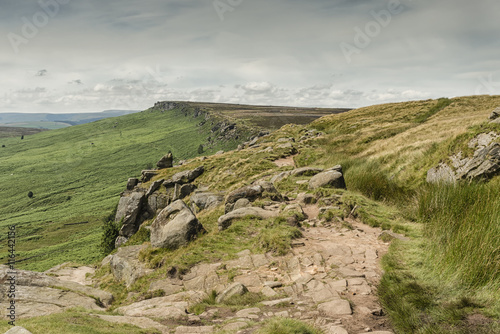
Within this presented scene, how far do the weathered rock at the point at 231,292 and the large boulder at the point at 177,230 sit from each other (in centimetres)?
717

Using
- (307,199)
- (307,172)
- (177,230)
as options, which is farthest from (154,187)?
(307,199)

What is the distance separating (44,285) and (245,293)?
8.77 metres

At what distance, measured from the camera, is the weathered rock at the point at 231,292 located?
303 inches

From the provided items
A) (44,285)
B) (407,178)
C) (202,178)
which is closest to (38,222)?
(202,178)

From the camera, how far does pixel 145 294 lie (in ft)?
33.2

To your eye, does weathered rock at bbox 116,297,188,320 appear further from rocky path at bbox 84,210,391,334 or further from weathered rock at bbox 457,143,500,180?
weathered rock at bbox 457,143,500,180

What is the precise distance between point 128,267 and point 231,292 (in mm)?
10276

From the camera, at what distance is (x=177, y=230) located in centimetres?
1491

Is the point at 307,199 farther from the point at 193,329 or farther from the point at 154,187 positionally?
the point at 154,187

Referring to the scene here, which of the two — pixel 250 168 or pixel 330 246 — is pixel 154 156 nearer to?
pixel 250 168

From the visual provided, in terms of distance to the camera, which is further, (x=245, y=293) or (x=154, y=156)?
(x=154, y=156)

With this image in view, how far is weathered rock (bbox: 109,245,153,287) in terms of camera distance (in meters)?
13.5

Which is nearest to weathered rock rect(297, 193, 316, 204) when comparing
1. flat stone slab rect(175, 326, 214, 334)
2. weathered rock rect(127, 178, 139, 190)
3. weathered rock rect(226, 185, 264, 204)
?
weathered rock rect(226, 185, 264, 204)

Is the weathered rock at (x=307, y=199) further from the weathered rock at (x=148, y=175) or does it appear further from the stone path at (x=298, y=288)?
the weathered rock at (x=148, y=175)
